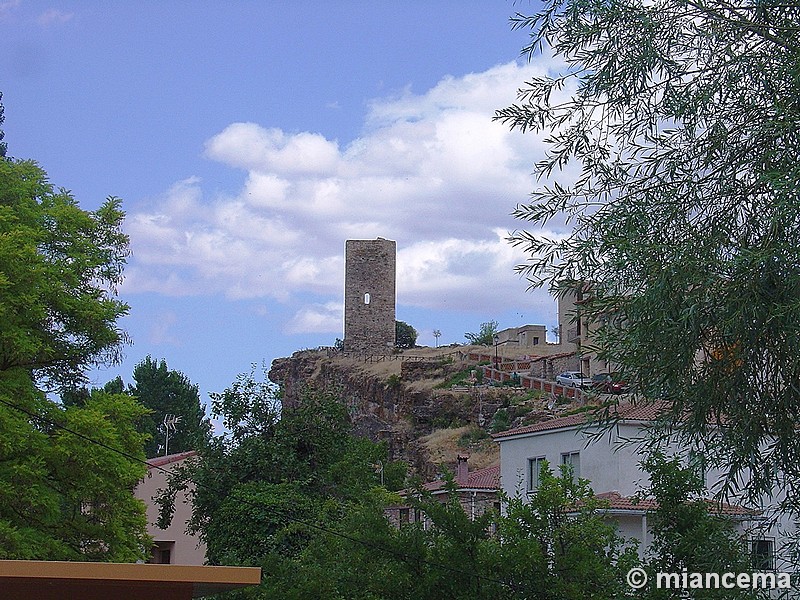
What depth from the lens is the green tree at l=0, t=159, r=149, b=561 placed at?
20.1 metres

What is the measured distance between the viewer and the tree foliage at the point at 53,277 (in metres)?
20.6

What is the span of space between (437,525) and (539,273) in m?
7.70

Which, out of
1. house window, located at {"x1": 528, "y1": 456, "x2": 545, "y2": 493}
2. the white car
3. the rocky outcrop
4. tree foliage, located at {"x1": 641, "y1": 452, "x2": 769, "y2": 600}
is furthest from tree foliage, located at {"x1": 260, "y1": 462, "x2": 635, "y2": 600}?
the white car

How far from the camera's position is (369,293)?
8869 centimetres

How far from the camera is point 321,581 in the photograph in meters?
18.1

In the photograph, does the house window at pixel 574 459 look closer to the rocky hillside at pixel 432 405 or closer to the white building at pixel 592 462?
the white building at pixel 592 462

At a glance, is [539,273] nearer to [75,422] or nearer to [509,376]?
[75,422]

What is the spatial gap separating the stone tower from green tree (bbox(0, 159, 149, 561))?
65.0 meters

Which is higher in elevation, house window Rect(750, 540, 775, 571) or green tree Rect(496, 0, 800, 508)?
green tree Rect(496, 0, 800, 508)

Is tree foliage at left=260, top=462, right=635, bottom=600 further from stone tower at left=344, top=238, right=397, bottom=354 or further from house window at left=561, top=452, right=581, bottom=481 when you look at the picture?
stone tower at left=344, top=238, right=397, bottom=354

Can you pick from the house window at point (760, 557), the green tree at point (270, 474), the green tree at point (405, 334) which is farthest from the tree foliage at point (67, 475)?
the green tree at point (405, 334)

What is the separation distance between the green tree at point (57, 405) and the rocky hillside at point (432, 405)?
25.3 m

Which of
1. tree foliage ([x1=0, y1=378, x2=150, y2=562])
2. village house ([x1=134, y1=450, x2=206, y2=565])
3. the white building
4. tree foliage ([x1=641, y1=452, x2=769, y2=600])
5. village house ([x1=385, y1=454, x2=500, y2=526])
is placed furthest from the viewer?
village house ([x1=134, y1=450, x2=206, y2=565])

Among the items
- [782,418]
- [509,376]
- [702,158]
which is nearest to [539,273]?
[702,158]
